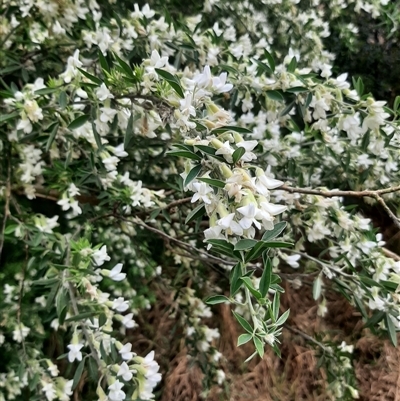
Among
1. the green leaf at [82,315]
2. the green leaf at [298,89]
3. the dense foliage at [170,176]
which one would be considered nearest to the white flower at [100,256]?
the dense foliage at [170,176]

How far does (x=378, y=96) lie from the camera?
286 cm

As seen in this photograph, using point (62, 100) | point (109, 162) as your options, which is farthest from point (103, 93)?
point (109, 162)

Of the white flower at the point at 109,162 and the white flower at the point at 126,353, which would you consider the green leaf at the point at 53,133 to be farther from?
the white flower at the point at 126,353

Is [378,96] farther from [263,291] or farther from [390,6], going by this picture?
[263,291]

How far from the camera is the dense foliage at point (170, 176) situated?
0.62m

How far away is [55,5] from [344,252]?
980mm

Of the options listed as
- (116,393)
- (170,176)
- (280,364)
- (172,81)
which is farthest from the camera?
(280,364)

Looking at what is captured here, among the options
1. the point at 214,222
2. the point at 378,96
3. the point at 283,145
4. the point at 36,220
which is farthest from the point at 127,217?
A: the point at 378,96

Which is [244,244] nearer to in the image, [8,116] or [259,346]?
[259,346]

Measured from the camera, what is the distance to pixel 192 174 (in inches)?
24.3

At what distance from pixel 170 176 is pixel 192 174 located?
99cm

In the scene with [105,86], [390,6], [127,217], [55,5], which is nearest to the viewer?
[105,86]

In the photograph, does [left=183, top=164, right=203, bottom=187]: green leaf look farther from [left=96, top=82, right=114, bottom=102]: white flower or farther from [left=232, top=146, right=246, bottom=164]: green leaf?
[left=96, top=82, right=114, bottom=102]: white flower

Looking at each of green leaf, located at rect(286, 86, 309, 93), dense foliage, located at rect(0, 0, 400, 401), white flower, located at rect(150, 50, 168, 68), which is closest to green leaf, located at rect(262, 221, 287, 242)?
dense foliage, located at rect(0, 0, 400, 401)
